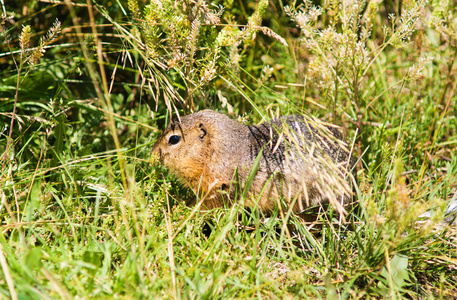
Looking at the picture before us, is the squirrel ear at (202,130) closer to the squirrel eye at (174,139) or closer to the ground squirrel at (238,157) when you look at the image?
the ground squirrel at (238,157)

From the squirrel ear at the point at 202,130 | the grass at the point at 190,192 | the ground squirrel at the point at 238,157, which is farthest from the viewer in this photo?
the squirrel ear at the point at 202,130

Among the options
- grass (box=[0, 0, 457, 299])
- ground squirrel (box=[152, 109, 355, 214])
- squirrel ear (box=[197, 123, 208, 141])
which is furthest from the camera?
squirrel ear (box=[197, 123, 208, 141])

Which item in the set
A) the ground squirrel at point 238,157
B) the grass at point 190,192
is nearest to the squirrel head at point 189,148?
the ground squirrel at point 238,157

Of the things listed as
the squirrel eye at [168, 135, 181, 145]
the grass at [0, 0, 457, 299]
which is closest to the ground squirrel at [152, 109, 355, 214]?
the squirrel eye at [168, 135, 181, 145]

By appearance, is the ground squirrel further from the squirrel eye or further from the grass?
the grass

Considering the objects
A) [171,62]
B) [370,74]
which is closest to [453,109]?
[370,74]

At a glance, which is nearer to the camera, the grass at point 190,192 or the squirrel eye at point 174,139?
the grass at point 190,192

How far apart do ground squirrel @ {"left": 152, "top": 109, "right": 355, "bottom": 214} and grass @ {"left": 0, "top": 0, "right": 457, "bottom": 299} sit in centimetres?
18

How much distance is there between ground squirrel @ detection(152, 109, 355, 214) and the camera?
10.9ft

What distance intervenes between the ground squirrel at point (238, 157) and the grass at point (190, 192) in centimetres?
18

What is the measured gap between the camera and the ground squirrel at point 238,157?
3.33 m

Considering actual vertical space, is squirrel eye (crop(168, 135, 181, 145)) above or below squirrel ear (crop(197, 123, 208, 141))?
below

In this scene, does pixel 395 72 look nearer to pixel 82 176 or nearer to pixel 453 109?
pixel 453 109

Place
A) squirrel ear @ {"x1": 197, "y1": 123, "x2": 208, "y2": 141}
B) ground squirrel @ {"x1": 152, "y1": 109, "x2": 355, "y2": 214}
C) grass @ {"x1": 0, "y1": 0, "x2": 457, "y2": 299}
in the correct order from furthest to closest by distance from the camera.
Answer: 1. squirrel ear @ {"x1": 197, "y1": 123, "x2": 208, "y2": 141}
2. ground squirrel @ {"x1": 152, "y1": 109, "x2": 355, "y2": 214}
3. grass @ {"x1": 0, "y1": 0, "x2": 457, "y2": 299}
